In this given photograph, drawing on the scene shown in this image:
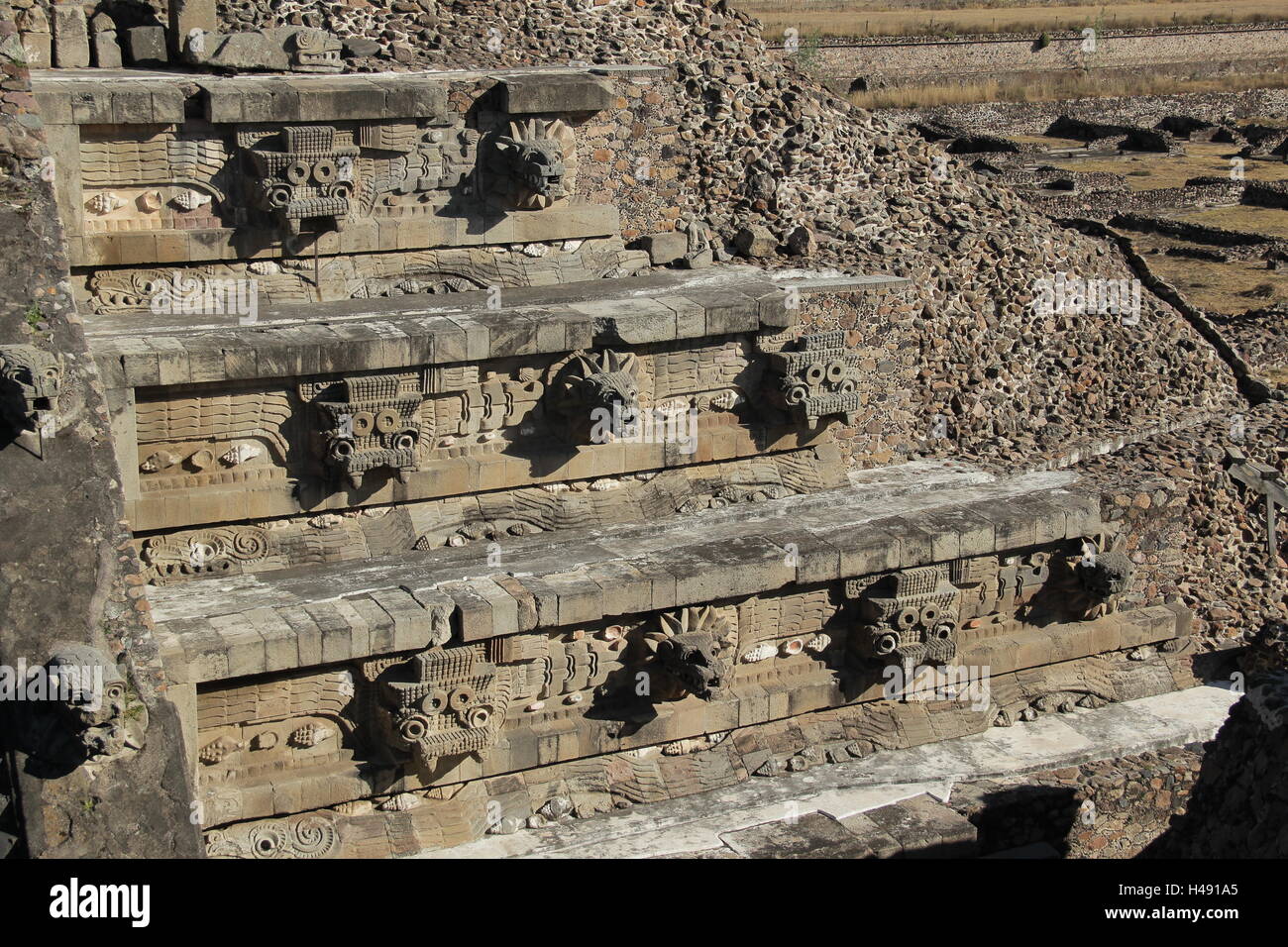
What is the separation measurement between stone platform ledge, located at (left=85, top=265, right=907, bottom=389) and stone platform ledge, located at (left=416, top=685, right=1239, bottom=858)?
4.03m

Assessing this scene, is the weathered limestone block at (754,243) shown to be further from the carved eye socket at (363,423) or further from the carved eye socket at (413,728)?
the carved eye socket at (413,728)

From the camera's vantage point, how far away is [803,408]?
1662cm

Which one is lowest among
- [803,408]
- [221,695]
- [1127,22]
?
[221,695]

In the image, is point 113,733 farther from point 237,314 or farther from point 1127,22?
point 1127,22

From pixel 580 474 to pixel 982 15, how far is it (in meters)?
46.1

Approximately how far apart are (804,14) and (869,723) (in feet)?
139

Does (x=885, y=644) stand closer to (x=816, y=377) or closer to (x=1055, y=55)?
(x=816, y=377)

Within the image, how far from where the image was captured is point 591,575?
567 inches

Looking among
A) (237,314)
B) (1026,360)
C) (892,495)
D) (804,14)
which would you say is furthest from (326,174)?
(804,14)

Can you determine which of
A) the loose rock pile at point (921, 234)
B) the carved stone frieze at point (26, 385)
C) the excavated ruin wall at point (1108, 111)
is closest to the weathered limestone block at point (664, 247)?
the loose rock pile at point (921, 234)

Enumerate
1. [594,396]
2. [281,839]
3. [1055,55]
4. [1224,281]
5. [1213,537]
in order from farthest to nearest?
[1055,55]
[1224,281]
[1213,537]
[594,396]
[281,839]

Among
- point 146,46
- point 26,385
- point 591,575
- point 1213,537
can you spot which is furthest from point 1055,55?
point 26,385

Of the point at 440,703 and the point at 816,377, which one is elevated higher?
the point at 816,377

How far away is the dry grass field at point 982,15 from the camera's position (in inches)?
2096
